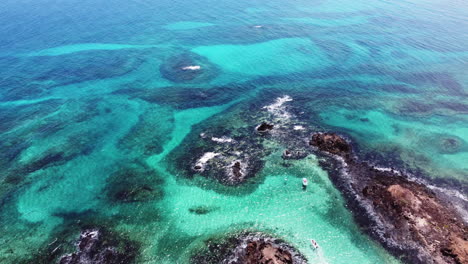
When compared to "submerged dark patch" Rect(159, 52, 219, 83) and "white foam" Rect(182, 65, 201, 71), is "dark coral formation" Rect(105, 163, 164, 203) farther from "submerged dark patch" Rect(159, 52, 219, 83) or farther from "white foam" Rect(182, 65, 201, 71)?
"white foam" Rect(182, 65, 201, 71)

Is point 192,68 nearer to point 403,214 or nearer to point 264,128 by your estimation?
point 264,128

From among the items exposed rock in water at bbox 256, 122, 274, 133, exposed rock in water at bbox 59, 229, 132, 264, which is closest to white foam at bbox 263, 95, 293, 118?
exposed rock in water at bbox 256, 122, 274, 133

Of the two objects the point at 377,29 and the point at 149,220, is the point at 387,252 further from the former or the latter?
the point at 377,29

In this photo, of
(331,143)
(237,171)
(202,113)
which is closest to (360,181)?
(331,143)

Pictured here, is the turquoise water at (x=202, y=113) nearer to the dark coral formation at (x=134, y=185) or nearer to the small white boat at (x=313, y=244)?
the dark coral formation at (x=134, y=185)

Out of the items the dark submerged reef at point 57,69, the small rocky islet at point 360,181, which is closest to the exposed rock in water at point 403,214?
the small rocky islet at point 360,181

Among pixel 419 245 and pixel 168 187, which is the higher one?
pixel 419 245

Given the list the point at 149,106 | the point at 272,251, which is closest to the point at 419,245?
the point at 272,251
